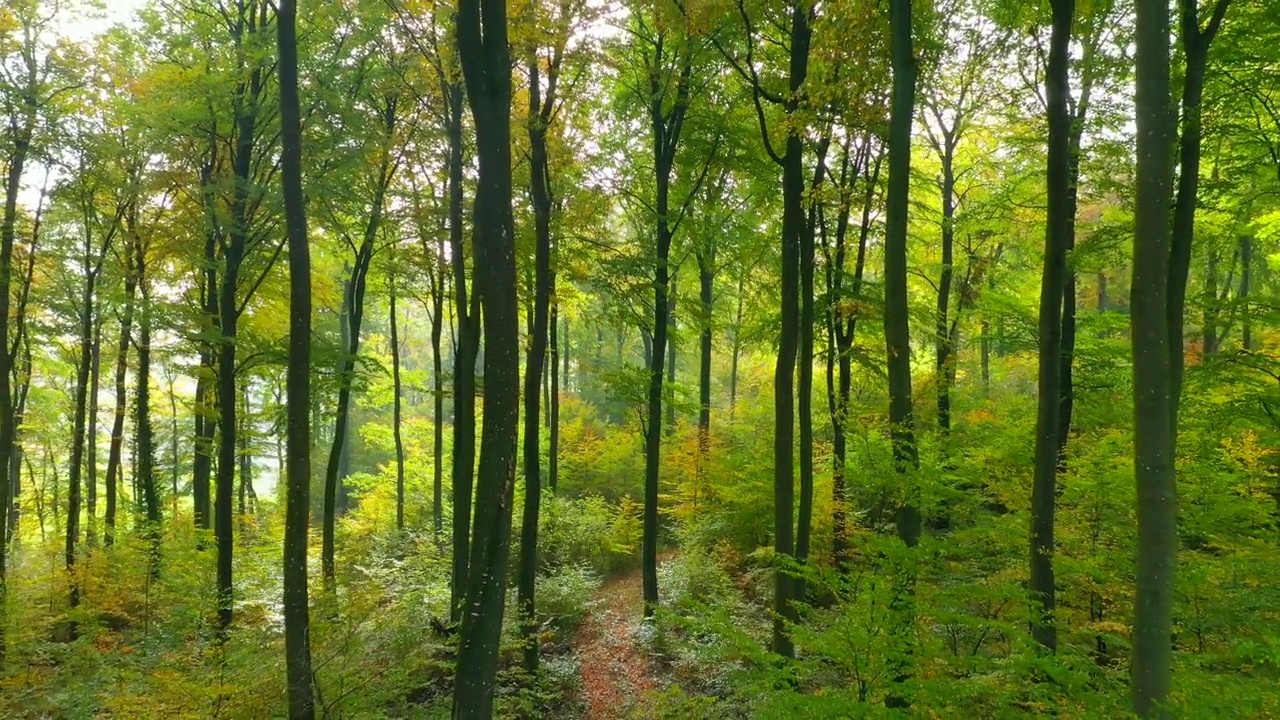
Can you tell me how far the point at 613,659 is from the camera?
10359 mm

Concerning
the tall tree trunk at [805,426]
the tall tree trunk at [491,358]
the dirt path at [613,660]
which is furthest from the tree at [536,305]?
the tall tree trunk at [805,426]

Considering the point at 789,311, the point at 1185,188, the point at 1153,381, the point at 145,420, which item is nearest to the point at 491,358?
A: the point at 789,311

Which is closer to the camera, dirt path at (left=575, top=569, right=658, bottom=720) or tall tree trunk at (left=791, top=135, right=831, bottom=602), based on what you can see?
tall tree trunk at (left=791, top=135, right=831, bottom=602)

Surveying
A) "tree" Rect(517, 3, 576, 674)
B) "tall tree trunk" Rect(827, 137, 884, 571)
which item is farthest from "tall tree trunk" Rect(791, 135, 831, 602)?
"tree" Rect(517, 3, 576, 674)

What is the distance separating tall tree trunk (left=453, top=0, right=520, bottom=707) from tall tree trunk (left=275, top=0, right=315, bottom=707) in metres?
2.27

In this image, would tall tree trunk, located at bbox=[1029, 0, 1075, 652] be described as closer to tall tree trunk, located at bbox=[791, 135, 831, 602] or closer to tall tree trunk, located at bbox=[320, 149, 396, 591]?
tall tree trunk, located at bbox=[791, 135, 831, 602]

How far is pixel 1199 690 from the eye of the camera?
4.46m

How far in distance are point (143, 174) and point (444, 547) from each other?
10.8 meters

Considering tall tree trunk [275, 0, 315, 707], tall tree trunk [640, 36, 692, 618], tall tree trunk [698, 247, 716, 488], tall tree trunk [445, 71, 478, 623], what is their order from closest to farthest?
tall tree trunk [275, 0, 315, 707], tall tree trunk [445, 71, 478, 623], tall tree trunk [640, 36, 692, 618], tall tree trunk [698, 247, 716, 488]

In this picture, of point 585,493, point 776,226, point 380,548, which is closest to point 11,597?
point 380,548

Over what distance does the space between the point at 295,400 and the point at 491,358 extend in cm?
268

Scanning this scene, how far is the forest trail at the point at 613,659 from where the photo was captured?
906 centimetres

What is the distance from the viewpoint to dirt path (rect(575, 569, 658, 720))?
906cm

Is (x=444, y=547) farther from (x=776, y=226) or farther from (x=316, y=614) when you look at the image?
(x=776, y=226)
